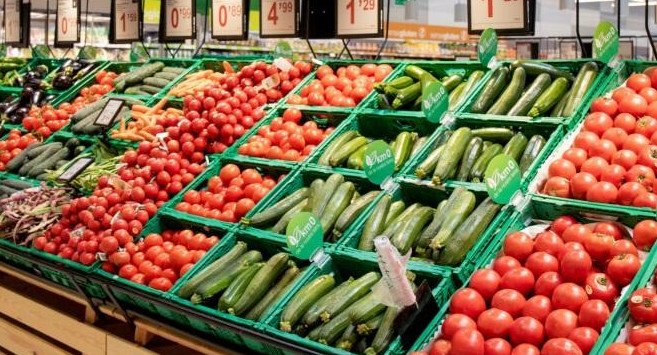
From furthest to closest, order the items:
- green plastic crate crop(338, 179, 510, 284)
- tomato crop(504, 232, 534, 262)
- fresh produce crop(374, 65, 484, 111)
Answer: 1. fresh produce crop(374, 65, 484, 111)
2. green plastic crate crop(338, 179, 510, 284)
3. tomato crop(504, 232, 534, 262)

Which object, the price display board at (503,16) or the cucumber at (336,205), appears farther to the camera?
the price display board at (503,16)

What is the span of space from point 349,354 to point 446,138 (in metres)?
1.42

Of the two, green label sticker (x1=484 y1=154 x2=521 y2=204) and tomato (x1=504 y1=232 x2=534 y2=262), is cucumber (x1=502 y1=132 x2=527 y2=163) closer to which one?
green label sticker (x1=484 y1=154 x2=521 y2=204)

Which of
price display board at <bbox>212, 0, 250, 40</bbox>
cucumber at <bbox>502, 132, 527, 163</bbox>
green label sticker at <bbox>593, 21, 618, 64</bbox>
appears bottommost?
cucumber at <bbox>502, 132, 527, 163</bbox>

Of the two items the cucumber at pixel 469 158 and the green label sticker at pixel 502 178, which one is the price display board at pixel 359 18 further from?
the green label sticker at pixel 502 178

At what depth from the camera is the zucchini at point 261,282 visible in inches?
125

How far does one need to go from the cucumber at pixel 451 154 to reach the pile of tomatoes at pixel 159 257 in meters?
1.24

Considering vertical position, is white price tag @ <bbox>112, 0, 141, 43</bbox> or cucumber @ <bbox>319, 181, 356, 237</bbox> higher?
white price tag @ <bbox>112, 0, 141, 43</bbox>

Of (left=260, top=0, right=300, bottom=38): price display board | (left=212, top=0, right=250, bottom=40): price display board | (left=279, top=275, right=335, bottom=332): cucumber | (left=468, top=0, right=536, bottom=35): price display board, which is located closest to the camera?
(left=279, top=275, right=335, bottom=332): cucumber

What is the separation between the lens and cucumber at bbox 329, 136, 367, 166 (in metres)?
3.83

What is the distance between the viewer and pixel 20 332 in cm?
460

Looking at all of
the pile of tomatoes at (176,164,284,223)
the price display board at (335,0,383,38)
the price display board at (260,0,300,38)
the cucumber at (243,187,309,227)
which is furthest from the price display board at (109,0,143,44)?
the cucumber at (243,187,309,227)

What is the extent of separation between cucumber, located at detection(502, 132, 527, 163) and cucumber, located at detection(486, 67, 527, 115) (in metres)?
0.29

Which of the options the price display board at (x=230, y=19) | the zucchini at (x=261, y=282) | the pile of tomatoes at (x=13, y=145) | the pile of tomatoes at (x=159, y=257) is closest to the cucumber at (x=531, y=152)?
the zucchini at (x=261, y=282)
